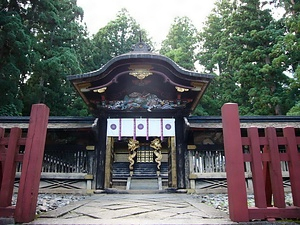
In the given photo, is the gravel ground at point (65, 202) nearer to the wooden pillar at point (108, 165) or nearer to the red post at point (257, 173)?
the red post at point (257, 173)

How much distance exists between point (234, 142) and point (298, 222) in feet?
3.55

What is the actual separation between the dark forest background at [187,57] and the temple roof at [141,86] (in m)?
6.63

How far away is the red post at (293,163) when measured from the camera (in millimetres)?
3033

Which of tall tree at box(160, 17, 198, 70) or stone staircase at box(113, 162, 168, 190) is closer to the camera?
stone staircase at box(113, 162, 168, 190)

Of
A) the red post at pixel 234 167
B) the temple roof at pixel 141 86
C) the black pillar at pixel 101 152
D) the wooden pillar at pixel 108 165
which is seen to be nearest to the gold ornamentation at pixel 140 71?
the temple roof at pixel 141 86

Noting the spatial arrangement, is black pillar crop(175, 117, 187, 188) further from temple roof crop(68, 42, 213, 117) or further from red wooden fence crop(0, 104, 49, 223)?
red wooden fence crop(0, 104, 49, 223)

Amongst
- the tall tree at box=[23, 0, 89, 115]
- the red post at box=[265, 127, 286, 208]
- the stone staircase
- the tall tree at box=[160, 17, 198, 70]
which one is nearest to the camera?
the red post at box=[265, 127, 286, 208]

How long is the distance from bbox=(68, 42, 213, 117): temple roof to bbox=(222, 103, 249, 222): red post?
19.1 ft

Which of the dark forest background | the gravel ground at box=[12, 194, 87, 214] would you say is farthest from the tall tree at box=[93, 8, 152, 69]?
the gravel ground at box=[12, 194, 87, 214]

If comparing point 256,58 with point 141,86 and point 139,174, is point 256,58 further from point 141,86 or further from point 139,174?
point 141,86

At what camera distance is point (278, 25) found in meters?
18.4

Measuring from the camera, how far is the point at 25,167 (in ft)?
9.93

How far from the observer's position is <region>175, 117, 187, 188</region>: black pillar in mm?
8797

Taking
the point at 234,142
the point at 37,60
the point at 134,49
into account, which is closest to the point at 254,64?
the point at 134,49
